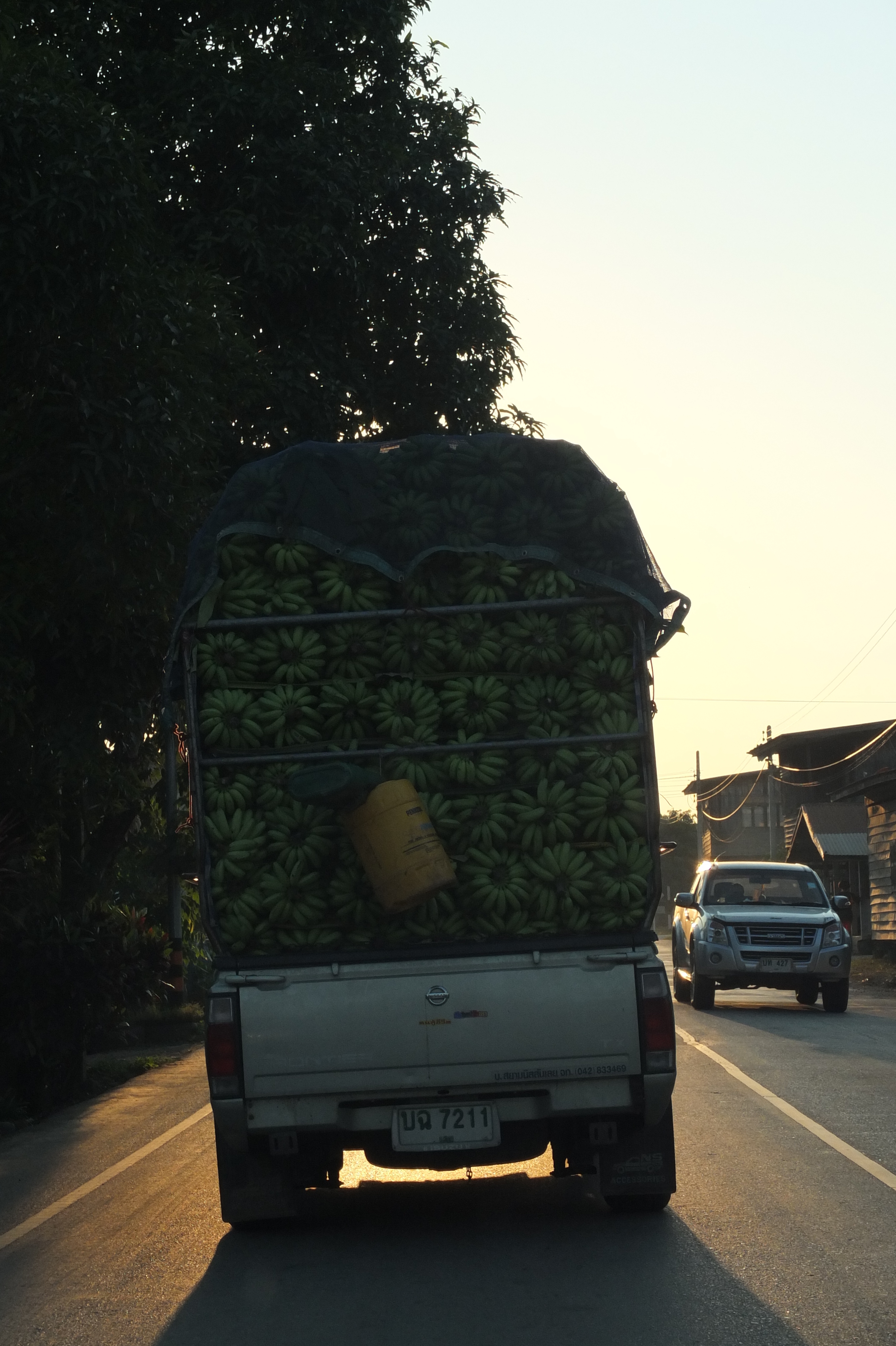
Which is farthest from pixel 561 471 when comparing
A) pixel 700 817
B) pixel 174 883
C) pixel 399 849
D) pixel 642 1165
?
pixel 700 817

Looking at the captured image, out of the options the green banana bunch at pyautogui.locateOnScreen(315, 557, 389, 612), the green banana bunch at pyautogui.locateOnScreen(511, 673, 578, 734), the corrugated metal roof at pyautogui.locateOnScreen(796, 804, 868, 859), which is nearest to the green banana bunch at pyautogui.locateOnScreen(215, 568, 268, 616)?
the green banana bunch at pyautogui.locateOnScreen(315, 557, 389, 612)

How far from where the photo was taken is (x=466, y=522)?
819cm

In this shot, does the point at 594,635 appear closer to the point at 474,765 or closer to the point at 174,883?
the point at 474,765

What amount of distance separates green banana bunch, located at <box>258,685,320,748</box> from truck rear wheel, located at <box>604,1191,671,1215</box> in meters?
2.73

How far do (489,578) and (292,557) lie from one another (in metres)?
0.99

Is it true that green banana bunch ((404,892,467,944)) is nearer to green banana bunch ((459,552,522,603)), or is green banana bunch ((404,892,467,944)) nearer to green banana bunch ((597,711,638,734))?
green banana bunch ((597,711,638,734))

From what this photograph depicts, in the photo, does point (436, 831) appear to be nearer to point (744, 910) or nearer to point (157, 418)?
point (157, 418)

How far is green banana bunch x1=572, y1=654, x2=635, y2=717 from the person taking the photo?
26.0 feet

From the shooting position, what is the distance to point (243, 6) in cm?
1919

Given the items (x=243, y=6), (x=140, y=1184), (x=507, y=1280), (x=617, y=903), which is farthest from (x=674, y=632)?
(x=243, y=6)

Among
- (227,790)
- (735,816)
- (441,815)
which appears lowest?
(735,816)

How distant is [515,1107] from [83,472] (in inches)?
226

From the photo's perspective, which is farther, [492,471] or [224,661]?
[492,471]

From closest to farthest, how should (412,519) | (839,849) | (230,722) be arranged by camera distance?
1. (230,722)
2. (412,519)
3. (839,849)
